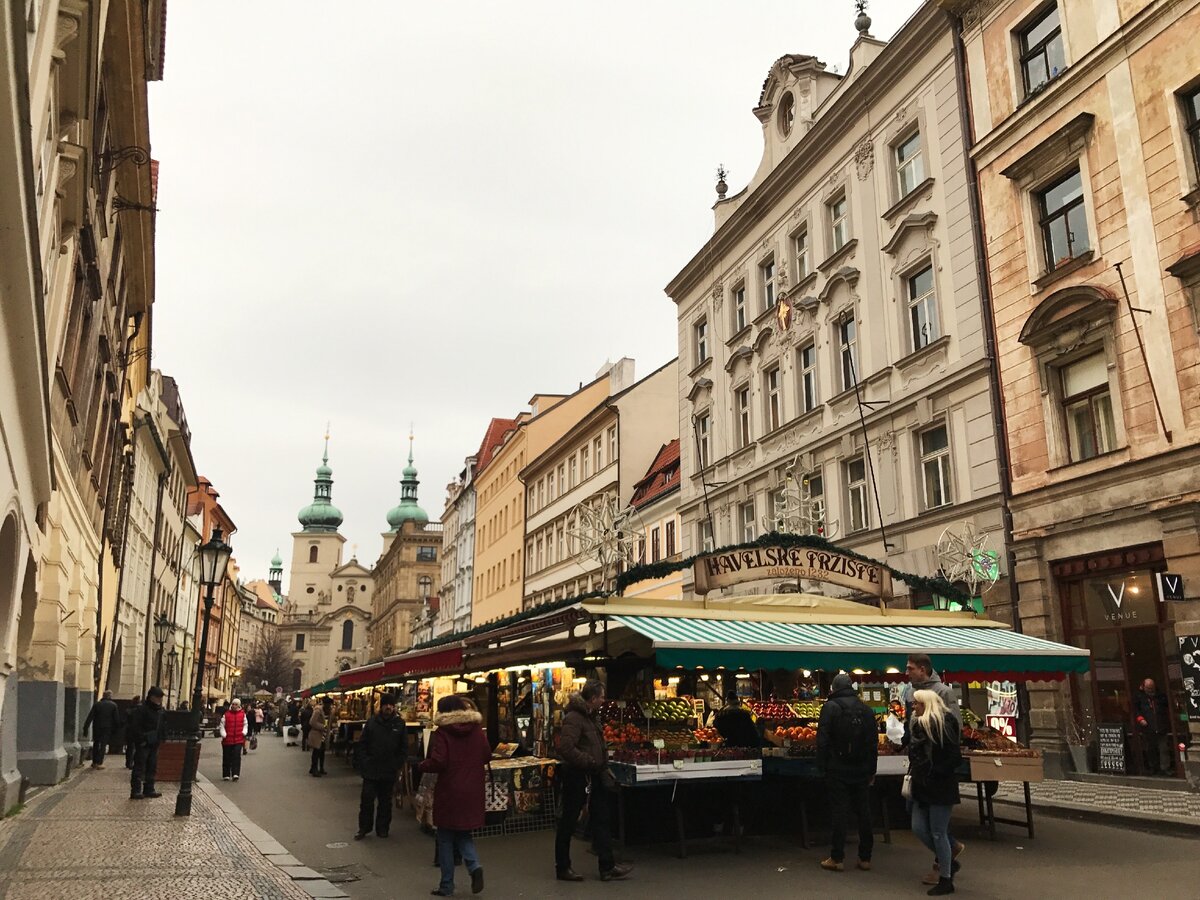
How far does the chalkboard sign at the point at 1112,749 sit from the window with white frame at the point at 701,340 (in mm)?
18725

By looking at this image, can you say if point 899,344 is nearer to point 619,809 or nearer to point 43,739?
point 619,809

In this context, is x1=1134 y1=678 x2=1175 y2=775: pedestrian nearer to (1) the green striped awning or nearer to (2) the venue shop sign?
(1) the green striped awning

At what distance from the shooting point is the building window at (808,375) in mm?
26266

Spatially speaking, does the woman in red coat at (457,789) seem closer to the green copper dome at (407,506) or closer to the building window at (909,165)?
the building window at (909,165)

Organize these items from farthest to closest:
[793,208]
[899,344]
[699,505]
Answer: [699,505]
[793,208]
[899,344]

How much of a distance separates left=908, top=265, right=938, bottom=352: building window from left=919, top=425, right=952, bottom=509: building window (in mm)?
2059

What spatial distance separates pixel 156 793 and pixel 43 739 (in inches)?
83.0

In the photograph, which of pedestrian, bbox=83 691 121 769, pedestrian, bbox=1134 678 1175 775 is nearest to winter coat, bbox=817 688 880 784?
pedestrian, bbox=1134 678 1175 775

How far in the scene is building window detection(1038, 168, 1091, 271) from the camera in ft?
60.0

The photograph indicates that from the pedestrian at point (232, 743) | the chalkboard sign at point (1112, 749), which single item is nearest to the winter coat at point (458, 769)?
the chalkboard sign at point (1112, 749)

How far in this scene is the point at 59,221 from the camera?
12.5 meters

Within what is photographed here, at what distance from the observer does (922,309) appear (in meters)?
22.4

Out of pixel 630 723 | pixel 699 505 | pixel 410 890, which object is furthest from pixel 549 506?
pixel 410 890

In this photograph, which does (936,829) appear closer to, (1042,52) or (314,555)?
(1042,52)
